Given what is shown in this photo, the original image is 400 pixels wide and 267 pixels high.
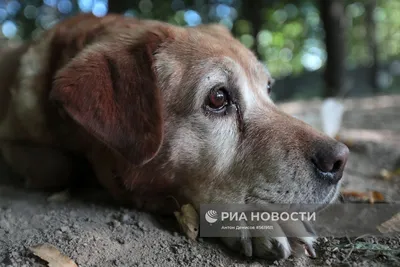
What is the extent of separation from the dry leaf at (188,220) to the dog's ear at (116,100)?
1.14ft

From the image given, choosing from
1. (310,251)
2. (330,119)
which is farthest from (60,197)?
(330,119)

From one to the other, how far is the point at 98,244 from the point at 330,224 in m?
1.21

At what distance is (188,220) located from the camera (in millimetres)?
2115

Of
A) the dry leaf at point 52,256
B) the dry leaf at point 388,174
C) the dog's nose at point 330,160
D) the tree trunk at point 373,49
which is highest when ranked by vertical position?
the dog's nose at point 330,160

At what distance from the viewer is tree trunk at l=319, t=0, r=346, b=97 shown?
30.0 ft

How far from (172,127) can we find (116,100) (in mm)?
337

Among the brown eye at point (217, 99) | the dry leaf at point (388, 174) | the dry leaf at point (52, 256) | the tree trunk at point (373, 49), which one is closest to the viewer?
the dry leaf at point (52, 256)

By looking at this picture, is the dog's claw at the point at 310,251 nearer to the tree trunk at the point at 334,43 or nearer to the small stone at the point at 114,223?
the small stone at the point at 114,223

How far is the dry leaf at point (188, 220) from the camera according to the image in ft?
6.78

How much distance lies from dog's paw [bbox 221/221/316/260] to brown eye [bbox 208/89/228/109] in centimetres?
65

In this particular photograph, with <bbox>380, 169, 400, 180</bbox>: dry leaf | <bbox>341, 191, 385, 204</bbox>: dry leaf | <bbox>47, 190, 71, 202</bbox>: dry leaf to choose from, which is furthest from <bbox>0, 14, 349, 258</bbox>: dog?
<bbox>380, 169, 400, 180</bbox>: dry leaf

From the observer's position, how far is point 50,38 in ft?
9.72

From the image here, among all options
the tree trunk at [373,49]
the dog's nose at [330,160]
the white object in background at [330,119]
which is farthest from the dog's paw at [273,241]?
the tree trunk at [373,49]

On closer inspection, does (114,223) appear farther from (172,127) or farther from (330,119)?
(330,119)
